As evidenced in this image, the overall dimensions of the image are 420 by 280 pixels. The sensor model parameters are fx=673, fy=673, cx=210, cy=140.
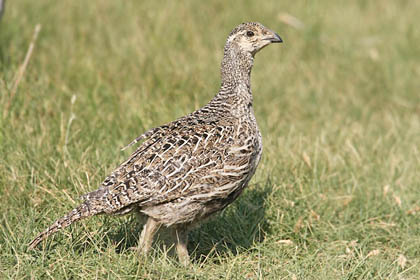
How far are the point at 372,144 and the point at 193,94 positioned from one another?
6.24 ft

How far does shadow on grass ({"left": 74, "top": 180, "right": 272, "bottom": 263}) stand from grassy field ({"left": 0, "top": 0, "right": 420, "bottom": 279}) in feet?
0.05

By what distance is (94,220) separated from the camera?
4.81m

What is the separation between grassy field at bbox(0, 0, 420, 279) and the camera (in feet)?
15.6

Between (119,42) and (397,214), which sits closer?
(397,214)

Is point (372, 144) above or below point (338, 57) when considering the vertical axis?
below

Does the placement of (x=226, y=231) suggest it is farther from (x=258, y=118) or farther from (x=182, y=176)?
(x=258, y=118)

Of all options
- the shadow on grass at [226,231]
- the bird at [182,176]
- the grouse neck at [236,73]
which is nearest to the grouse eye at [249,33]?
the grouse neck at [236,73]

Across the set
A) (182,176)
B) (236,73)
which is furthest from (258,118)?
(182,176)

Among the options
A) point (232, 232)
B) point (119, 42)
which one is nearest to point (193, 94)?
point (119, 42)

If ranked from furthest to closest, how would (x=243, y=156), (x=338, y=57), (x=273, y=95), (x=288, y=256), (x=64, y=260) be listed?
(x=338, y=57) → (x=273, y=95) → (x=288, y=256) → (x=243, y=156) → (x=64, y=260)

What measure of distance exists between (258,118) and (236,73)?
5.91 ft

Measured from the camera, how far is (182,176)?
4.46 meters

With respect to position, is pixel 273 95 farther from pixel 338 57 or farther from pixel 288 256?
pixel 288 256

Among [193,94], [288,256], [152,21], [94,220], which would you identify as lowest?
[288,256]
